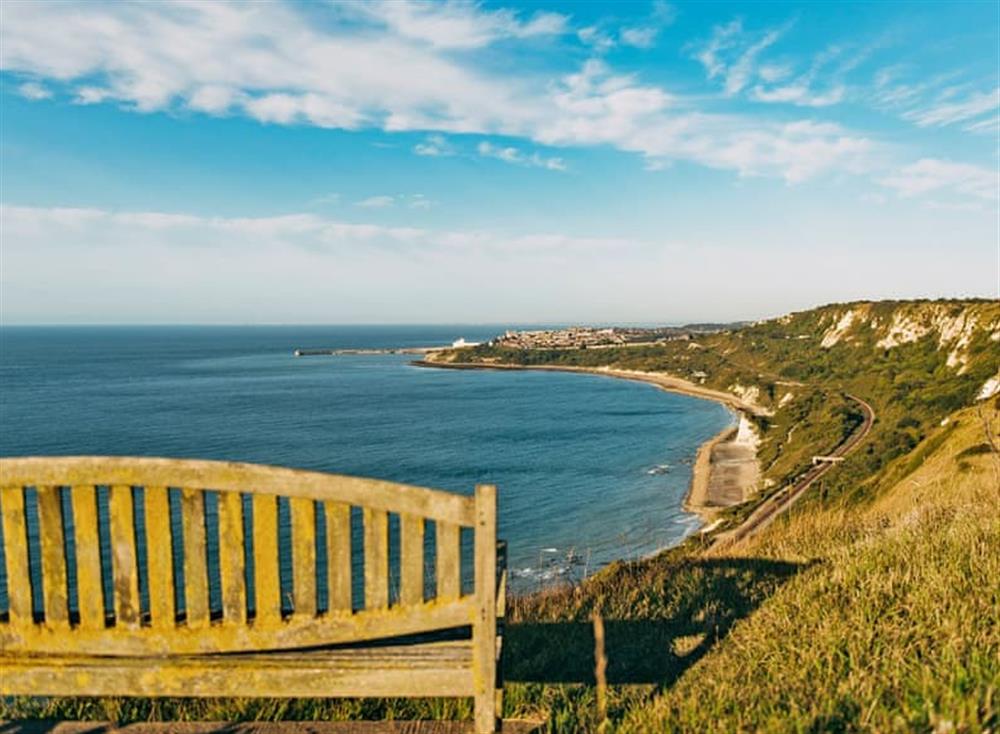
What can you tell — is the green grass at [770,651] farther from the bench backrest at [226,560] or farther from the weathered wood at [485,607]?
the bench backrest at [226,560]

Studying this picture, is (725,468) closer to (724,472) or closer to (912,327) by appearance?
(724,472)

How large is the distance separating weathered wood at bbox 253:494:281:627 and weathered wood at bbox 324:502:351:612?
27 cm

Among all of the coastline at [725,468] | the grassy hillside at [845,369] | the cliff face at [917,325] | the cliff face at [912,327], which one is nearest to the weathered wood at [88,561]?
the grassy hillside at [845,369]

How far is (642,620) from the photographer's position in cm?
592

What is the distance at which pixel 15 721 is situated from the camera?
388 centimetres

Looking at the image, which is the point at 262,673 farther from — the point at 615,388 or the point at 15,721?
the point at 615,388

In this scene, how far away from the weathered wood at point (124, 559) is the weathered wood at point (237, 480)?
0.11m

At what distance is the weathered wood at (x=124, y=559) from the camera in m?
3.21

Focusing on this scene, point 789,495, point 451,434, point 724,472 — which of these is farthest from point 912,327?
point 451,434

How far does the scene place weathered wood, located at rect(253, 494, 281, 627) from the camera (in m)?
3.27

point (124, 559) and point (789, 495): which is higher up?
point (124, 559)

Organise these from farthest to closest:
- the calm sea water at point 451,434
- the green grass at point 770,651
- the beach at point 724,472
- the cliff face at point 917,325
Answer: the cliff face at point 917,325
the beach at point 724,472
the calm sea water at point 451,434
the green grass at point 770,651

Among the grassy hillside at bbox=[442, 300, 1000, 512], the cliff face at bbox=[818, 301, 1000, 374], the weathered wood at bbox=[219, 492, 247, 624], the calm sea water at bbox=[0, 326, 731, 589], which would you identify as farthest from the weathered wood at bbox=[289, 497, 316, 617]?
the cliff face at bbox=[818, 301, 1000, 374]

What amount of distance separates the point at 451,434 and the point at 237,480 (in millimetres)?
76224
